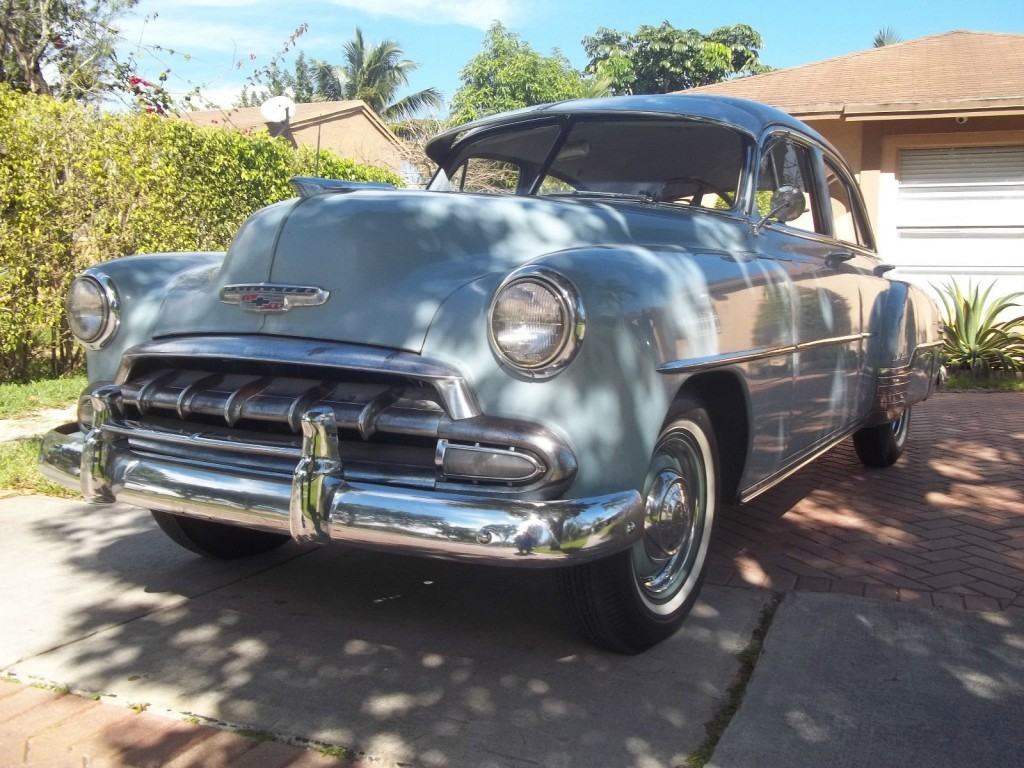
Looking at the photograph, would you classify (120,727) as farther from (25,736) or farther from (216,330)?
(216,330)

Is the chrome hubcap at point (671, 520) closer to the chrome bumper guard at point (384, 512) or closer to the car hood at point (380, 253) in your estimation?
the chrome bumper guard at point (384, 512)

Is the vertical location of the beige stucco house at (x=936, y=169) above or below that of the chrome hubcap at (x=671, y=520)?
above

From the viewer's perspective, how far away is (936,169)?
1027 cm

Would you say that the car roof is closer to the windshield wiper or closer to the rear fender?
the windshield wiper

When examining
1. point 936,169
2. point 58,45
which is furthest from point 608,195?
point 58,45

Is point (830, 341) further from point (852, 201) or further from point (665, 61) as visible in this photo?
point (665, 61)

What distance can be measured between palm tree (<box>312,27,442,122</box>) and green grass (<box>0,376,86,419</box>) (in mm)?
35799

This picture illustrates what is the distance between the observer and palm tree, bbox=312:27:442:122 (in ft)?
137

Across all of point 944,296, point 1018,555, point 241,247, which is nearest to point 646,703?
point 241,247

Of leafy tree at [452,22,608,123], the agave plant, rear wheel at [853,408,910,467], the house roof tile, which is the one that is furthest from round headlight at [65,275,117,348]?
leafy tree at [452,22,608,123]

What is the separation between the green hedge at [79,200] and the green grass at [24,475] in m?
2.16

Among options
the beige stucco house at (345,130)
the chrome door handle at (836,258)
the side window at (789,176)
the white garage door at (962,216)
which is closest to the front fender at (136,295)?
Result: the side window at (789,176)

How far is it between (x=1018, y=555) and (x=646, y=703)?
7.06 ft

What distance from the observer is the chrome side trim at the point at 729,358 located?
261 centimetres
